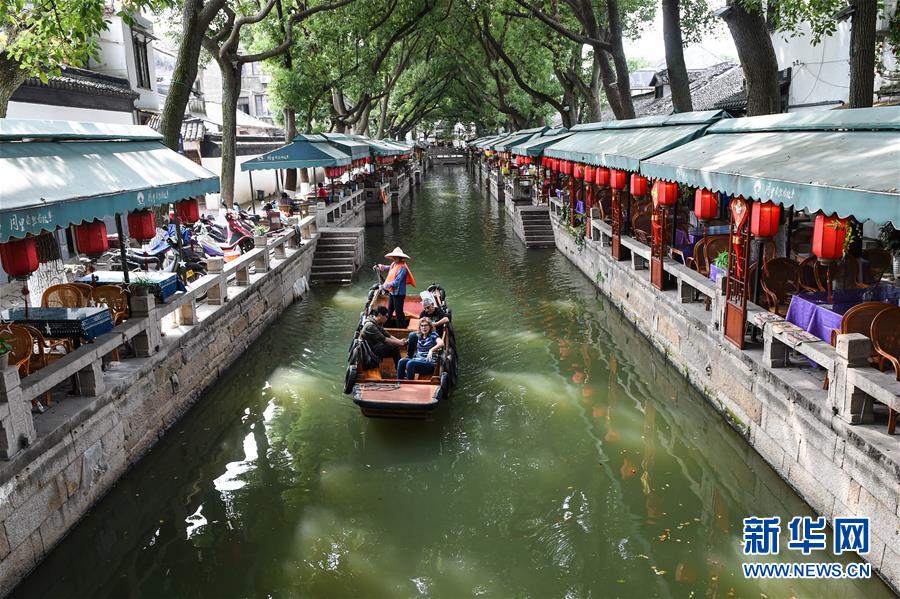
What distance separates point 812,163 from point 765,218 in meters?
1.16

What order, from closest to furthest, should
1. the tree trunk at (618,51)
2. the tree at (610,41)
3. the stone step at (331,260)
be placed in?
the tree trunk at (618,51) → the tree at (610,41) → the stone step at (331,260)

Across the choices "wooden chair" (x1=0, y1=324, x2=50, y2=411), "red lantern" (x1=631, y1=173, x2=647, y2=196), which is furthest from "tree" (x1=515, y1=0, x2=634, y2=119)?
"wooden chair" (x1=0, y1=324, x2=50, y2=411)

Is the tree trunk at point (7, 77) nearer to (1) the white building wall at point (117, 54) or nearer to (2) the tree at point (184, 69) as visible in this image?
(2) the tree at point (184, 69)

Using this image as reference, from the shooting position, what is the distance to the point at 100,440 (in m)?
7.34

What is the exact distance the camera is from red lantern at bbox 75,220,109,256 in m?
7.84

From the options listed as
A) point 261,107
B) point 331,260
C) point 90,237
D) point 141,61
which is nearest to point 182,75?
point 90,237

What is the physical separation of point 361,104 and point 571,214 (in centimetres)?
1532

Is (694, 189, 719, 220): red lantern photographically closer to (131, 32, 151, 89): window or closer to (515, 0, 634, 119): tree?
(515, 0, 634, 119): tree

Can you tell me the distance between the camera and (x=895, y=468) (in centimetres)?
538

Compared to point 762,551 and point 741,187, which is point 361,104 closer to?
point 741,187

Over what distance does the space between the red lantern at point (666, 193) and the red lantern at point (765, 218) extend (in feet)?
8.51

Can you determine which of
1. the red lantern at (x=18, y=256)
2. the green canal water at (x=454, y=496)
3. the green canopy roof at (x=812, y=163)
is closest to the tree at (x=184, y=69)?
the green canal water at (x=454, y=496)

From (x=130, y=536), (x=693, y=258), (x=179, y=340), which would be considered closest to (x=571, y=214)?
(x=693, y=258)

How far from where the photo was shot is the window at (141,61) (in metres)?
22.2
